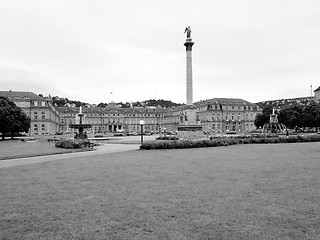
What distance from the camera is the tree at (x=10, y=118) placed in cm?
5272

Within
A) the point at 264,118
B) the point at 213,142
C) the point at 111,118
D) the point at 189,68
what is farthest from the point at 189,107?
the point at 111,118

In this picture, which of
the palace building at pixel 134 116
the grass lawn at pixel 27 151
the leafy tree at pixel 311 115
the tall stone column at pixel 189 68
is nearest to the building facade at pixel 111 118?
the palace building at pixel 134 116

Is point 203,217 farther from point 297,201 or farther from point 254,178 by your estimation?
point 254,178

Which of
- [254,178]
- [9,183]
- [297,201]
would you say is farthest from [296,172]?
[9,183]

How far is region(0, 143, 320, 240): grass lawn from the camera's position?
636cm

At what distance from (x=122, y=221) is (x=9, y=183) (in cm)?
716

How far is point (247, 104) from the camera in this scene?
134 metres

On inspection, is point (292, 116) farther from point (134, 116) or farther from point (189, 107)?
point (134, 116)

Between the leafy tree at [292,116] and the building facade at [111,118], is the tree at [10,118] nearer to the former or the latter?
the leafy tree at [292,116]

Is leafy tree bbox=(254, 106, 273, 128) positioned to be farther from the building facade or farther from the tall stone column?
the building facade

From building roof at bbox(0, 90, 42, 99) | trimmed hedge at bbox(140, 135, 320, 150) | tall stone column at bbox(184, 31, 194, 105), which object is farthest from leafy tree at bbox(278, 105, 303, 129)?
building roof at bbox(0, 90, 42, 99)

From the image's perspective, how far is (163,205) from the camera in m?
8.15

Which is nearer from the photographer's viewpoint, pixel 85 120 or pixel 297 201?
pixel 297 201

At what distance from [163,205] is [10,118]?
53.9m
